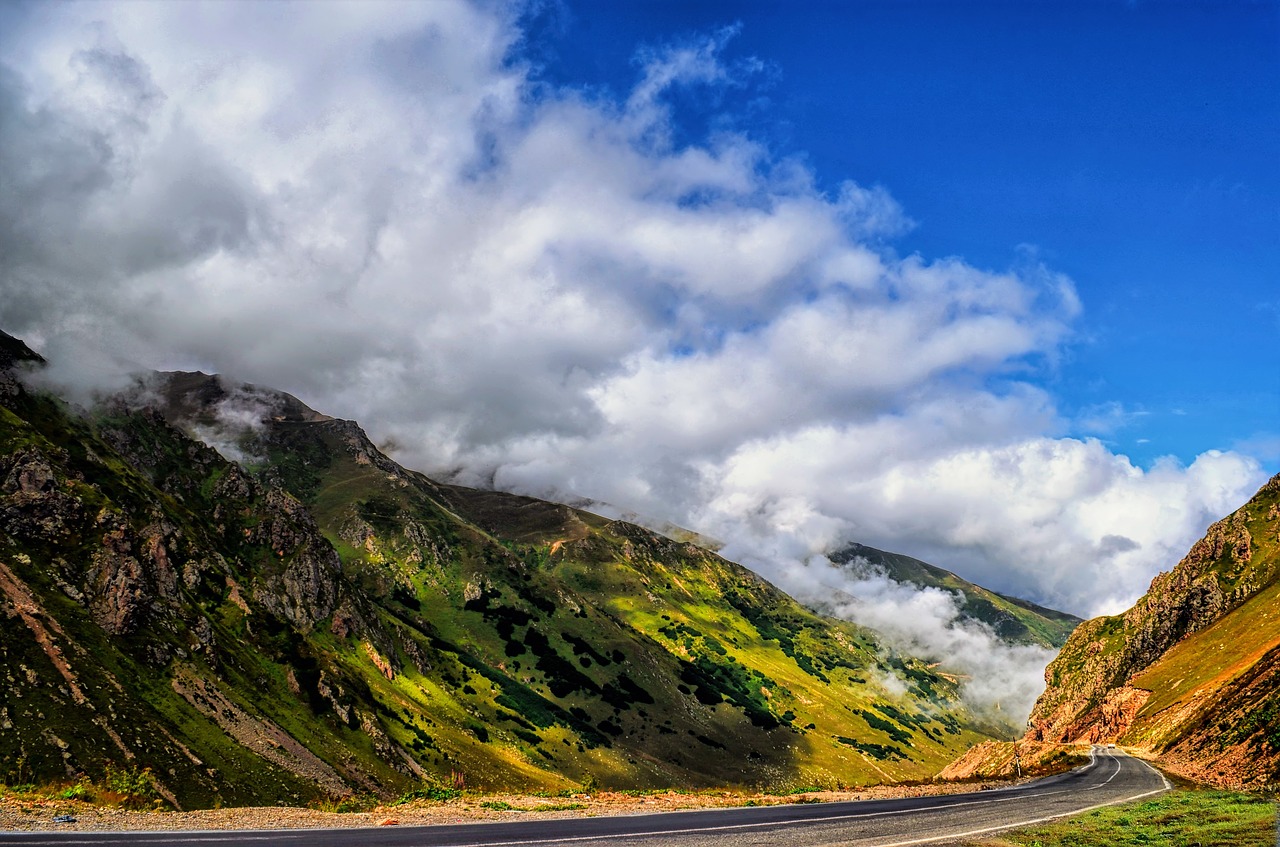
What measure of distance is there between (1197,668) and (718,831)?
12983cm

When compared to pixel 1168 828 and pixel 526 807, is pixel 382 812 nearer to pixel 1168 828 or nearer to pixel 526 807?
pixel 526 807

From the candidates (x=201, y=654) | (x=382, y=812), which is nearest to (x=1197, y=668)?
(x=382, y=812)

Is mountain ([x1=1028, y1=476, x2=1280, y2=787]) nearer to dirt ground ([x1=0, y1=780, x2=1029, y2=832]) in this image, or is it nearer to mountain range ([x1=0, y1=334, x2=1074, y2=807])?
mountain range ([x1=0, y1=334, x2=1074, y2=807])

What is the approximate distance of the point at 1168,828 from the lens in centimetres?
2528

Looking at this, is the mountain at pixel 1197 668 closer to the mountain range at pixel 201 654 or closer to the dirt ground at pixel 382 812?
the mountain range at pixel 201 654

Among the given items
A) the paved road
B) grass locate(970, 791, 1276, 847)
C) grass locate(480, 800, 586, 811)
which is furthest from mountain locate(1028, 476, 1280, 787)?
grass locate(480, 800, 586, 811)

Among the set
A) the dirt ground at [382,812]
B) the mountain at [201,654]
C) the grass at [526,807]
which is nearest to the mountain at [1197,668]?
the dirt ground at [382,812]

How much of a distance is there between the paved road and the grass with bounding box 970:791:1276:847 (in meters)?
1.60

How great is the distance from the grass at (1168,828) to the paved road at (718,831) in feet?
5.26

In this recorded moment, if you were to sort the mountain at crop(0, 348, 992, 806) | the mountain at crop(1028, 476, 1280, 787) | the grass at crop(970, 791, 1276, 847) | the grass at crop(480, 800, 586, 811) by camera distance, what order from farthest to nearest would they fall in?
1. the mountain at crop(0, 348, 992, 806)
2. the mountain at crop(1028, 476, 1280, 787)
3. the grass at crop(480, 800, 586, 811)
4. the grass at crop(970, 791, 1276, 847)

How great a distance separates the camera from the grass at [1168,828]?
21.5 metres

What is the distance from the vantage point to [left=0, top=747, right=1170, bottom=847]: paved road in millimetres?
19797

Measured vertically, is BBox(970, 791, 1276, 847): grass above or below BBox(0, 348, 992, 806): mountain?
above

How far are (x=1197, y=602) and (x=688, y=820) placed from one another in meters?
166
